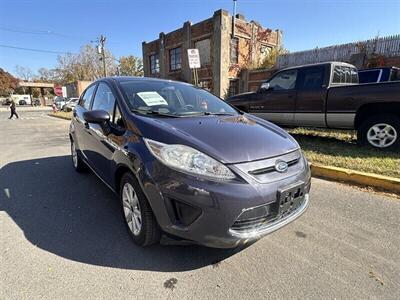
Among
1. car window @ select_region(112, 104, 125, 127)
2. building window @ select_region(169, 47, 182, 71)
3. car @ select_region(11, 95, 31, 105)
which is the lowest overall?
car @ select_region(11, 95, 31, 105)

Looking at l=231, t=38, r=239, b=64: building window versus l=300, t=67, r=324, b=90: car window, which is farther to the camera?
l=231, t=38, r=239, b=64: building window

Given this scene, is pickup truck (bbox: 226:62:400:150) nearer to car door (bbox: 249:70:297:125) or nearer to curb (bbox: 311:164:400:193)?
car door (bbox: 249:70:297:125)

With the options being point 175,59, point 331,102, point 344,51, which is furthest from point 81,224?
point 175,59

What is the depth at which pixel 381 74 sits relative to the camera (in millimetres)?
8336

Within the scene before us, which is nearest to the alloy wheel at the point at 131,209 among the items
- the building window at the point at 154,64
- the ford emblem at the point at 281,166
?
the ford emblem at the point at 281,166

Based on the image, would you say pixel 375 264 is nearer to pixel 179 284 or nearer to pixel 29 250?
pixel 179 284

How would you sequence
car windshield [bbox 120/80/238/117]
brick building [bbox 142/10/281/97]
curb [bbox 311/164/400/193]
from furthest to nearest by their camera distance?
brick building [bbox 142/10/281/97]
curb [bbox 311/164/400/193]
car windshield [bbox 120/80/238/117]

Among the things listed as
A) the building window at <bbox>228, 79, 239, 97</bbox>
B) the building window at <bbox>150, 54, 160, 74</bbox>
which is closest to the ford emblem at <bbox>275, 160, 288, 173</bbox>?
the building window at <bbox>228, 79, 239, 97</bbox>

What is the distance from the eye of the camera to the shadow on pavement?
2.42 meters

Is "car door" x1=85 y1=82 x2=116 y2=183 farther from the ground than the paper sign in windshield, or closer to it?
closer to it

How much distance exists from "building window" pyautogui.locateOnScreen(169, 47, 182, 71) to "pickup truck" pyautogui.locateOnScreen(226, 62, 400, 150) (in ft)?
57.8

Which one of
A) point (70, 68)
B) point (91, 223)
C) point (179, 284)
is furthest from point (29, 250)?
point (70, 68)

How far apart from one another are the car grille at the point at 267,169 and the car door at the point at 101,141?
150 cm

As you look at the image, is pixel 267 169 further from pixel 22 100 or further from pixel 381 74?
pixel 22 100
